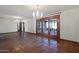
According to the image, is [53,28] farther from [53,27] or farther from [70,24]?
[70,24]

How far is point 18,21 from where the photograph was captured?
197cm

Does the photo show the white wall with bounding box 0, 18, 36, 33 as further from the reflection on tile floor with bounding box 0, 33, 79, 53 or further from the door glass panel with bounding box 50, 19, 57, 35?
the door glass panel with bounding box 50, 19, 57, 35

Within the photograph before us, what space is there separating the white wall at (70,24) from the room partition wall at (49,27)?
0.30 ft

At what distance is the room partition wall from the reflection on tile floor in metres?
0.13

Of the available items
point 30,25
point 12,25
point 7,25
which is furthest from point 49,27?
point 7,25

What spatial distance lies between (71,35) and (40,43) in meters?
0.70

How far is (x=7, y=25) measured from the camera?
1.96 meters

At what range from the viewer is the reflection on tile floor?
188 centimetres

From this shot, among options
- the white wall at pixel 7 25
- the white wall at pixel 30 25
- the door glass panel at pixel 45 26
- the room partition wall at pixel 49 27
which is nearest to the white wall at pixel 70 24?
→ the room partition wall at pixel 49 27

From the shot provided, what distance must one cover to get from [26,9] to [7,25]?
56 cm

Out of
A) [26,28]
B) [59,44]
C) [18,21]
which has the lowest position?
[59,44]

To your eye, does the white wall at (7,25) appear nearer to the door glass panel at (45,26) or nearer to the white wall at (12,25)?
the white wall at (12,25)
